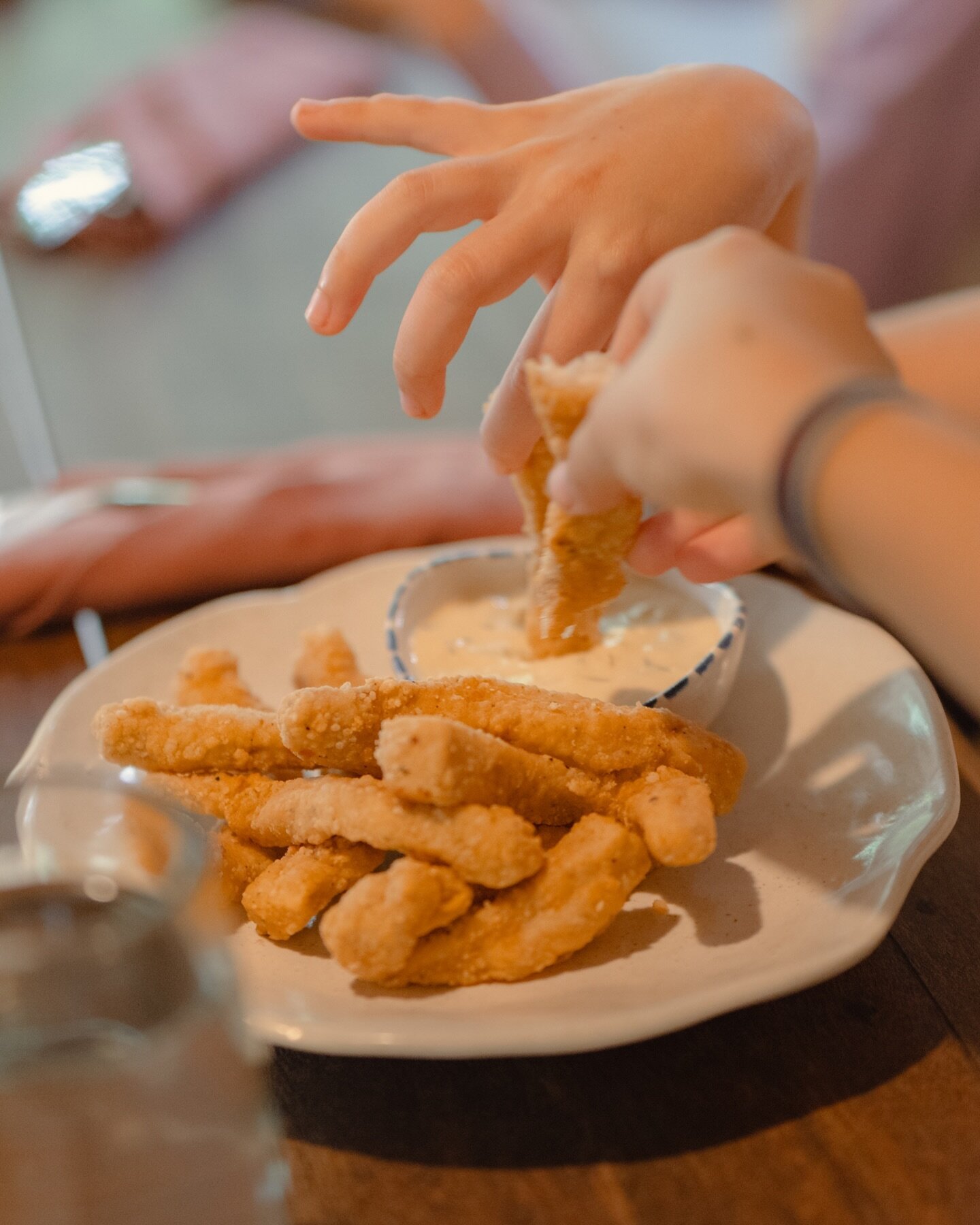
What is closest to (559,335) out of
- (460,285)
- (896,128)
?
(460,285)

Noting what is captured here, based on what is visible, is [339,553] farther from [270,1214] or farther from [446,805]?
Result: [270,1214]

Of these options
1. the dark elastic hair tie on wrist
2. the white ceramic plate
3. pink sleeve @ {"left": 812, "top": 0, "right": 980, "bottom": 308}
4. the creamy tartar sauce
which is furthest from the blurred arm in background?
pink sleeve @ {"left": 812, "top": 0, "right": 980, "bottom": 308}

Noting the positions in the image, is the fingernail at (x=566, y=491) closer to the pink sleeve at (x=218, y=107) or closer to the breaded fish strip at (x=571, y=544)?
the breaded fish strip at (x=571, y=544)

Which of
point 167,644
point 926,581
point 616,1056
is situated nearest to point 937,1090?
point 616,1056

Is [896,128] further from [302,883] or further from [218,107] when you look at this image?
[302,883]

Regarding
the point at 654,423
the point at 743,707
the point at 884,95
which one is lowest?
the point at 743,707

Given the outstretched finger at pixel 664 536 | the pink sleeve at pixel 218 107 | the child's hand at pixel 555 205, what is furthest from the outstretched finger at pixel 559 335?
the pink sleeve at pixel 218 107

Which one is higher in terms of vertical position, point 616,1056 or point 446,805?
point 446,805
